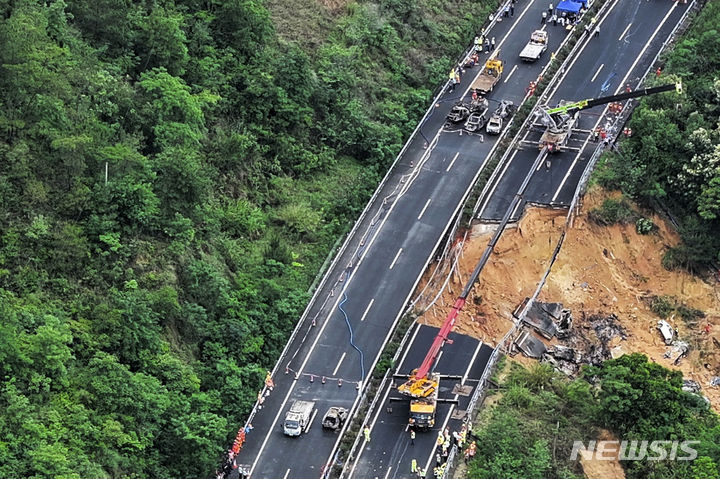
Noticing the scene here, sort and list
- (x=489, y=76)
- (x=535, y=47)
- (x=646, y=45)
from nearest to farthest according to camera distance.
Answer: (x=489, y=76) < (x=535, y=47) < (x=646, y=45)

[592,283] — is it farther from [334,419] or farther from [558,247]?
[334,419]

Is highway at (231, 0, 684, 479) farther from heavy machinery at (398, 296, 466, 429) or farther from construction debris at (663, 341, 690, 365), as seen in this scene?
construction debris at (663, 341, 690, 365)

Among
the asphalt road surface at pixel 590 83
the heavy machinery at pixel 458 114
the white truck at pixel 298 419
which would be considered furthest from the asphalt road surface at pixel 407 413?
the heavy machinery at pixel 458 114

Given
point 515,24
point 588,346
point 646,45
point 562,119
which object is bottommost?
point 588,346

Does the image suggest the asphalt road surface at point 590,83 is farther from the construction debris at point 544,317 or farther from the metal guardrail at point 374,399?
the metal guardrail at point 374,399

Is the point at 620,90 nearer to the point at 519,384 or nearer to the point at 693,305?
the point at 693,305

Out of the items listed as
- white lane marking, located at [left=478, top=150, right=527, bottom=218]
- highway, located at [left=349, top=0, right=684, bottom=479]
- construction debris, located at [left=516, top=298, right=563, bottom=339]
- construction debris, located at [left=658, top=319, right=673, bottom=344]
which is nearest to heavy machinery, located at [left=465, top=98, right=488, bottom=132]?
highway, located at [left=349, top=0, right=684, bottom=479]

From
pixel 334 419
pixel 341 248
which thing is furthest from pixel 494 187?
pixel 334 419

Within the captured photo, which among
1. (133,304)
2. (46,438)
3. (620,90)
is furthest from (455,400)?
(620,90)

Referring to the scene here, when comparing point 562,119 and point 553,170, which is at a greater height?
point 562,119
